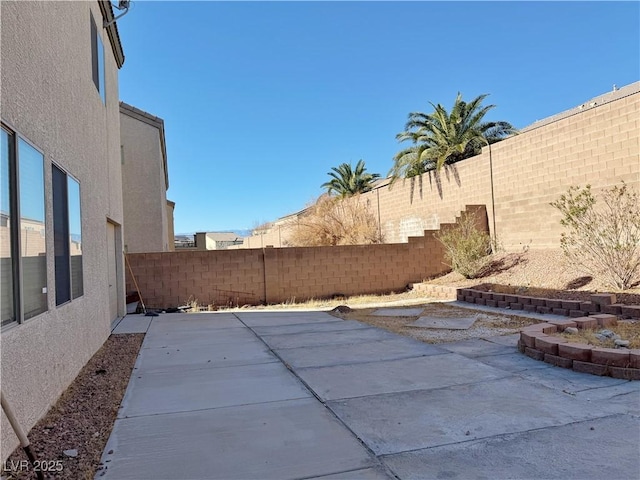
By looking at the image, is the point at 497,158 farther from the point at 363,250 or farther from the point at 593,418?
the point at 593,418

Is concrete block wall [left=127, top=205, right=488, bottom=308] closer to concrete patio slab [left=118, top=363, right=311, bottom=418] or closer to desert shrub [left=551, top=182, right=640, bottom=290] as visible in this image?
desert shrub [left=551, top=182, right=640, bottom=290]

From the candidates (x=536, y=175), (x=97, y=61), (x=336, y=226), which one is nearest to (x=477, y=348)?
(x=97, y=61)

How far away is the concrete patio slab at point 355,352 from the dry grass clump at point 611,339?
174cm

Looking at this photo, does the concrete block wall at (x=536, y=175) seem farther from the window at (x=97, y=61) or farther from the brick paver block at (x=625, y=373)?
the window at (x=97, y=61)

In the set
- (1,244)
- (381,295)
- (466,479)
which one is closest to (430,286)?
(381,295)

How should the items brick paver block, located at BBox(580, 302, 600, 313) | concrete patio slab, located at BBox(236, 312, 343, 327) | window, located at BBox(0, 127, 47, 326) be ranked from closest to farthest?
window, located at BBox(0, 127, 47, 326)
brick paver block, located at BBox(580, 302, 600, 313)
concrete patio slab, located at BBox(236, 312, 343, 327)

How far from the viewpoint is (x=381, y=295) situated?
15023 mm

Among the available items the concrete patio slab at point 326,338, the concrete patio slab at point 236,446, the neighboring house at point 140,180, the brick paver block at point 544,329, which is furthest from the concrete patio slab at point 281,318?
the neighboring house at point 140,180

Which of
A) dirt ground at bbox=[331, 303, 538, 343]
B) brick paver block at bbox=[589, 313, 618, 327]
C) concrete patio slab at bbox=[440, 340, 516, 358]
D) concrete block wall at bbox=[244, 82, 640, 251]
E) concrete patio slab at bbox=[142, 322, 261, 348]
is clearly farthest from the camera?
concrete block wall at bbox=[244, 82, 640, 251]

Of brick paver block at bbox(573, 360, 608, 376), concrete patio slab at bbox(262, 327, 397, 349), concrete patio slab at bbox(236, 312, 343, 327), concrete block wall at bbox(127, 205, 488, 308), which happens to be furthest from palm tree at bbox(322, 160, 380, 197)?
brick paver block at bbox(573, 360, 608, 376)

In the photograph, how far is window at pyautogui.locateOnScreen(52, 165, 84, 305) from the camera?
508 cm

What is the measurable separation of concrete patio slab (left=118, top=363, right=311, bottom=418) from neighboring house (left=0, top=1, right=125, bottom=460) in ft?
2.66

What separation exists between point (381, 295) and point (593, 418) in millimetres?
11132

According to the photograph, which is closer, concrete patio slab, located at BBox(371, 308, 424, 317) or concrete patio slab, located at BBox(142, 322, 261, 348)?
concrete patio slab, located at BBox(142, 322, 261, 348)
